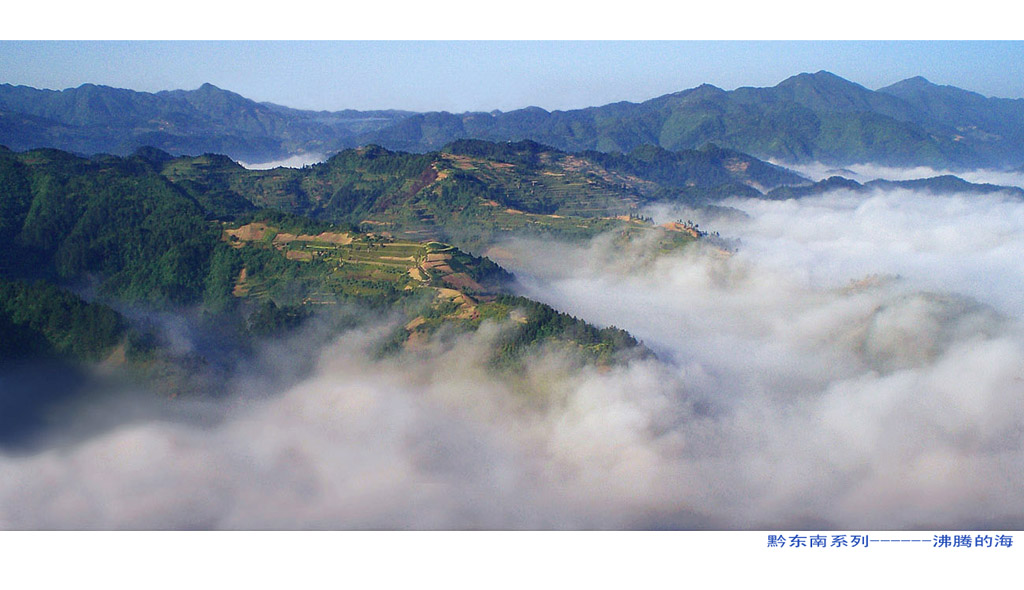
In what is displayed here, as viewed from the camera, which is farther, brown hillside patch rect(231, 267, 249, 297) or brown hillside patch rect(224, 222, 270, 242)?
brown hillside patch rect(224, 222, 270, 242)

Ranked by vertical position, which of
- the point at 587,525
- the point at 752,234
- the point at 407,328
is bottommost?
the point at 587,525

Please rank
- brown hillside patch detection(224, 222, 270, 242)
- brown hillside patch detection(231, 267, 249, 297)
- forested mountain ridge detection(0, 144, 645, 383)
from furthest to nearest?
brown hillside patch detection(224, 222, 270, 242) < brown hillside patch detection(231, 267, 249, 297) < forested mountain ridge detection(0, 144, 645, 383)

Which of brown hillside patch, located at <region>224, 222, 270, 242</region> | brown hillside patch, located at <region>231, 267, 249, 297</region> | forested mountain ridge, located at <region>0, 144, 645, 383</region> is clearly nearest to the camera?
forested mountain ridge, located at <region>0, 144, 645, 383</region>

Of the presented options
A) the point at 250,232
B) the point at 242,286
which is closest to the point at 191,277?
the point at 242,286

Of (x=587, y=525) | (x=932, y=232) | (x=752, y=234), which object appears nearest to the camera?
(x=587, y=525)

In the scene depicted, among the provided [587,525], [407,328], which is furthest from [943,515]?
[407,328]

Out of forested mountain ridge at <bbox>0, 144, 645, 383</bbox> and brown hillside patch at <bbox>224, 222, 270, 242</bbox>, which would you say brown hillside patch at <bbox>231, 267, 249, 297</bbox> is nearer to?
forested mountain ridge at <bbox>0, 144, 645, 383</bbox>

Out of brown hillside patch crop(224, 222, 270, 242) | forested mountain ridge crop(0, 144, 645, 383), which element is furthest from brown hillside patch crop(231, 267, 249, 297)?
brown hillside patch crop(224, 222, 270, 242)

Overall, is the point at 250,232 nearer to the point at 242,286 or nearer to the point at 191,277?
the point at 191,277

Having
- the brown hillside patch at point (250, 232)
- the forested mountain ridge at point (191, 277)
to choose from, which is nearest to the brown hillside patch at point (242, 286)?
the forested mountain ridge at point (191, 277)

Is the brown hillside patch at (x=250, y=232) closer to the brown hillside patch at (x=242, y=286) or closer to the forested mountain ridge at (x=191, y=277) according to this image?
the forested mountain ridge at (x=191, y=277)

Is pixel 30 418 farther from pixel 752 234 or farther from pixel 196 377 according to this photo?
pixel 752 234
